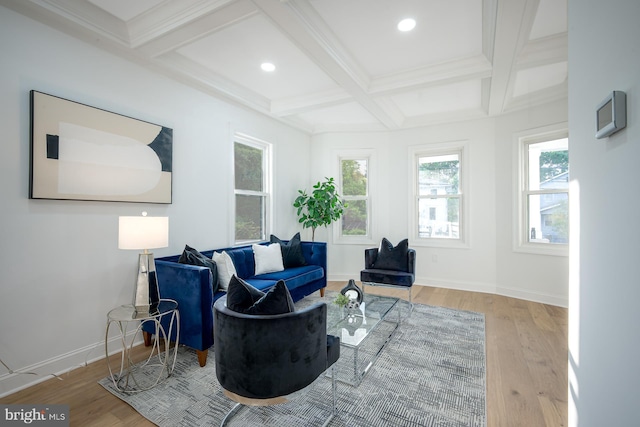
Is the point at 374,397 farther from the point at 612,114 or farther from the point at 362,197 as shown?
the point at 362,197

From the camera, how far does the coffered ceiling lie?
2260 millimetres

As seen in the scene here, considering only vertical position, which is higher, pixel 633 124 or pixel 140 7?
pixel 140 7

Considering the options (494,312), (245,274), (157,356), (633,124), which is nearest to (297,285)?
(245,274)

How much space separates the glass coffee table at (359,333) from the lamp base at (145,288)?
55.1 inches

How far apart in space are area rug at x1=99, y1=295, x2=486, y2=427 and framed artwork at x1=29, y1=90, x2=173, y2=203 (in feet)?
4.98

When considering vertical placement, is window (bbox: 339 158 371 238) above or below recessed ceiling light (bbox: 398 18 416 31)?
below

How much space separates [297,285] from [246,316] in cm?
213

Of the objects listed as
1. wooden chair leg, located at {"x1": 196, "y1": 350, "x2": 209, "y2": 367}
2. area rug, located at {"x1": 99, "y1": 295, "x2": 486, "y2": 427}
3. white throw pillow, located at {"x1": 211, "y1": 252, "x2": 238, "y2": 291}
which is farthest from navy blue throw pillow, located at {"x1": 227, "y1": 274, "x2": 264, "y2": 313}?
white throw pillow, located at {"x1": 211, "y1": 252, "x2": 238, "y2": 291}

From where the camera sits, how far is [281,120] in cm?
472

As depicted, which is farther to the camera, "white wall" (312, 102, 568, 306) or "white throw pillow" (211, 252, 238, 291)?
"white wall" (312, 102, 568, 306)

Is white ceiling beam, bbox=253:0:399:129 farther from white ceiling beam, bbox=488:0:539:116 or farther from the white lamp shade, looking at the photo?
the white lamp shade

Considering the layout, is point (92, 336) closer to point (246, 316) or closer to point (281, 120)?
point (246, 316)

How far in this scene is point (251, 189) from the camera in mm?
4363

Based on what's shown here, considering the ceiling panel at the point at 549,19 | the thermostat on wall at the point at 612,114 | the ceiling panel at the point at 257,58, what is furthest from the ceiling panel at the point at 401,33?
the thermostat on wall at the point at 612,114
